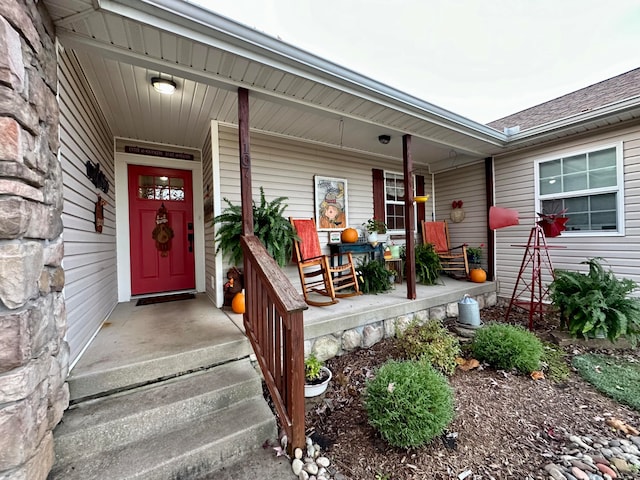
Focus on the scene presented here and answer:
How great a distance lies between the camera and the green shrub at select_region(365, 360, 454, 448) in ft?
5.05

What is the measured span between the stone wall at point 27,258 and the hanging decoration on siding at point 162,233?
8.25ft

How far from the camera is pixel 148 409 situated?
1505mm

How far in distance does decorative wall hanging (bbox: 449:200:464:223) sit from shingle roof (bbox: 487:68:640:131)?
1.56 metres

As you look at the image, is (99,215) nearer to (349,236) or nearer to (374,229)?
(349,236)

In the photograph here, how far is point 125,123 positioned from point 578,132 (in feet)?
20.1

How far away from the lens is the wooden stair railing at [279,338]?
1455 millimetres

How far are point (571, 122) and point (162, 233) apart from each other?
5972mm

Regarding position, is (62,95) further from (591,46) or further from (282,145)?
(591,46)

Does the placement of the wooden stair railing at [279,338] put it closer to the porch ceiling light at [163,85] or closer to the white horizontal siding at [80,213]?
the white horizontal siding at [80,213]

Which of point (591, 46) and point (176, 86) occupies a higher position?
point (591, 46)

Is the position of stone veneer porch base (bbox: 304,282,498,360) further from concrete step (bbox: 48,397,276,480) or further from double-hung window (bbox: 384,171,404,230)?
double-hung window (bbox: 384,171,404,230)

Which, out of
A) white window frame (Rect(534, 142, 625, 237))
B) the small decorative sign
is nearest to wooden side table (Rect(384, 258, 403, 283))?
white window frame (Rect(534, 142, 625, 237))

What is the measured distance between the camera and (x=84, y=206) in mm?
2199

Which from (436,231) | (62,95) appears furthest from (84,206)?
(436,231)
